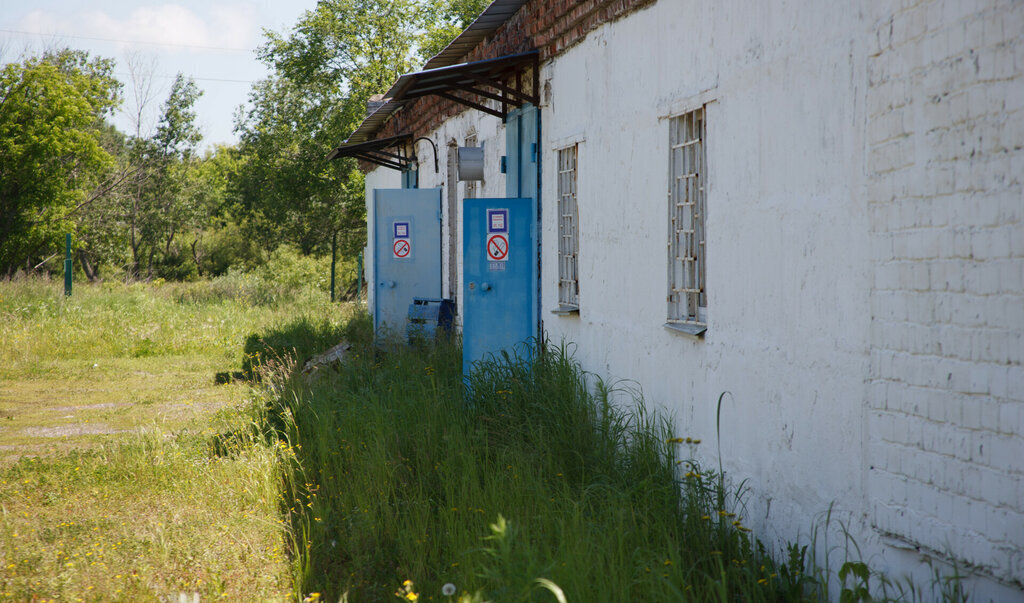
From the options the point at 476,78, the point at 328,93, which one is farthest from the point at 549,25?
the point at 328,93

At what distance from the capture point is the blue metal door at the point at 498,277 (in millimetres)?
8125

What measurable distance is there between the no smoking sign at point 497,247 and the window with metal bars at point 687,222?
9.17 feet

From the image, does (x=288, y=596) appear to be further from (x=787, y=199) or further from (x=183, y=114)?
(x=183, y=114)

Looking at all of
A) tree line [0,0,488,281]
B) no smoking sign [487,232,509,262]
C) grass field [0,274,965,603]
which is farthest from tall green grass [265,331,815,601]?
tree line [0,0,488,281]

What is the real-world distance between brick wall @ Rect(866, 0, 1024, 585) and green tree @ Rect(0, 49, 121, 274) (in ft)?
105

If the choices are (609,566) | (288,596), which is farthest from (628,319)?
(288,596)

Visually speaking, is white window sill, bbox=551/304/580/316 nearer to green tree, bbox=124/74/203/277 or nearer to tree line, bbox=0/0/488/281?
tree line, bbox=0/0/488/281

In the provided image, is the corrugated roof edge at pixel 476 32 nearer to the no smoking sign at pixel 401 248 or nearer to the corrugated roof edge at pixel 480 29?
the corrugated roof edge at pixel 480 29

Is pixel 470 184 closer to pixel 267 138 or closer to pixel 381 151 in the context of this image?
pixel 381 151

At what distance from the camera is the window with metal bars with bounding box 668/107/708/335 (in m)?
5.33

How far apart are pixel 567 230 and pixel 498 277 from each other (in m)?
0.83

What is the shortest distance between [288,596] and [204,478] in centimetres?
224

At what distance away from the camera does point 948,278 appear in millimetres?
3125

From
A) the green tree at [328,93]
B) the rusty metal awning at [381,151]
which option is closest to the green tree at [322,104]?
the green tree at [328,93]
